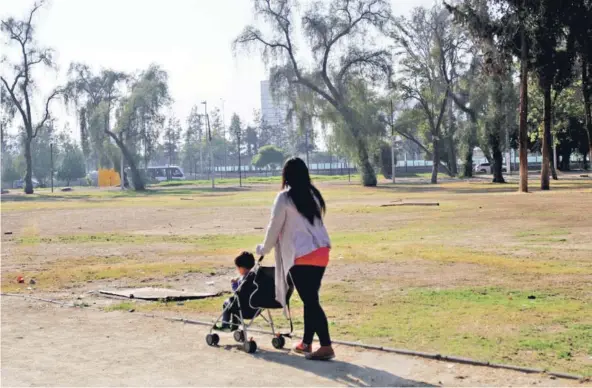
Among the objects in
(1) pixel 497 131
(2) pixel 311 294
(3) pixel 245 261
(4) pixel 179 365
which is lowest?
(4) pixel 179 365

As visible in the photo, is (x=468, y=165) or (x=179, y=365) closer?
(x=179, y=365)

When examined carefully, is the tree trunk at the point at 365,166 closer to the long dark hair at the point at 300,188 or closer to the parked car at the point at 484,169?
the parked car at the point at 484,169

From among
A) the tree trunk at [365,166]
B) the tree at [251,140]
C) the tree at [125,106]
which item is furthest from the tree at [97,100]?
the tree at [251,140]

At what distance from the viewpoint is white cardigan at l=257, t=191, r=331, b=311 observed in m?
7.85

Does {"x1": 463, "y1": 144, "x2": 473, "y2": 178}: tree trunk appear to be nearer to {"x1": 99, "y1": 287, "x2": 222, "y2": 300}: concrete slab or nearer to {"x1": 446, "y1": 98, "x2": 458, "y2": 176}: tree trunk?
{"x1": 446, "y1": 98, "x2": 458, "y2": 176}: tree trunk

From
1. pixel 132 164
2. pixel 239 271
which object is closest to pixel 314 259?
pixel 239 271

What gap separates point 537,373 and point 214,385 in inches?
102

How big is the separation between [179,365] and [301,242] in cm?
155

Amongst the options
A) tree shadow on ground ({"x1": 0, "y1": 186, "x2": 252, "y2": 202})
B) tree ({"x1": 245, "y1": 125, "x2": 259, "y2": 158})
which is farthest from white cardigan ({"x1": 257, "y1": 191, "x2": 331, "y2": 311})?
tree ({"x1": 245, "y1": 125, "x2": 259, "y2": 158})

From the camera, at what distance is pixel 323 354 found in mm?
7828

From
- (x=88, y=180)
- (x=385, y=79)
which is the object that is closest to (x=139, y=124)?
(x=385, y=79)

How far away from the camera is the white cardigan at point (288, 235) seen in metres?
7.85

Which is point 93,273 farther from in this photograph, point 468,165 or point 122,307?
point 468,165

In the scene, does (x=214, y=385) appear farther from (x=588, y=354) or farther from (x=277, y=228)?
(x=588, y=354)
